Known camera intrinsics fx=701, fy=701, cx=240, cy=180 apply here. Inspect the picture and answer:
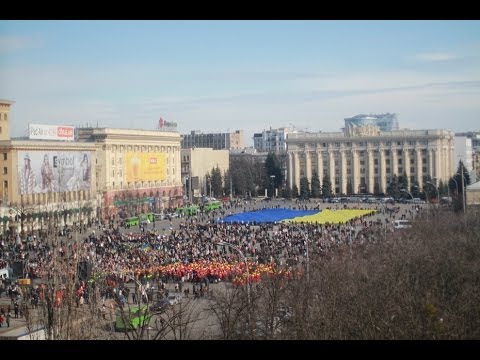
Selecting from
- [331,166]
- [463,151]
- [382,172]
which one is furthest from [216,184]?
[463,151]

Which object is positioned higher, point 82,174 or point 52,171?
point 52,171

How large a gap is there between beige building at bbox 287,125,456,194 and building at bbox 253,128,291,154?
112ft

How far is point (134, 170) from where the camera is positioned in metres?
41.0

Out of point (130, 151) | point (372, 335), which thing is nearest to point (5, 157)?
point (130, 151)

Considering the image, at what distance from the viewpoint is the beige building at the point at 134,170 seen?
123 ft

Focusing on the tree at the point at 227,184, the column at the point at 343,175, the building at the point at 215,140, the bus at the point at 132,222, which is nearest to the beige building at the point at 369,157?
the column at the point at 343,175

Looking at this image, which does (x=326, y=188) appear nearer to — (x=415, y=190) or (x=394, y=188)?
(x=394, y=188)

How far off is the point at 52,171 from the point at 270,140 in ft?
199

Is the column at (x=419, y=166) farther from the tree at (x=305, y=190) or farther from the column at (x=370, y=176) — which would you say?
the tree at (x=305, y=190)

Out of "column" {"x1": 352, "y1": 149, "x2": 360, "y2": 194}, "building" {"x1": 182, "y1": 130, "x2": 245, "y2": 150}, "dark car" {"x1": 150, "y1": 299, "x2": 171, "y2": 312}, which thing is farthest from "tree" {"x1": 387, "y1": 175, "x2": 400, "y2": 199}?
"building" {"x1": 182, "y1": 130, "x2": 245, "y2": 150}

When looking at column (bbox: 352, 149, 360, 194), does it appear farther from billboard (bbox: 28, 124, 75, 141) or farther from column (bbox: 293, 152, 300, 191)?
billboard (bbox: 28, 124, 75, 141)

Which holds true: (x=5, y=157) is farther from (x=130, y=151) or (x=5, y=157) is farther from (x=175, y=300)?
(x=175, y=300)
